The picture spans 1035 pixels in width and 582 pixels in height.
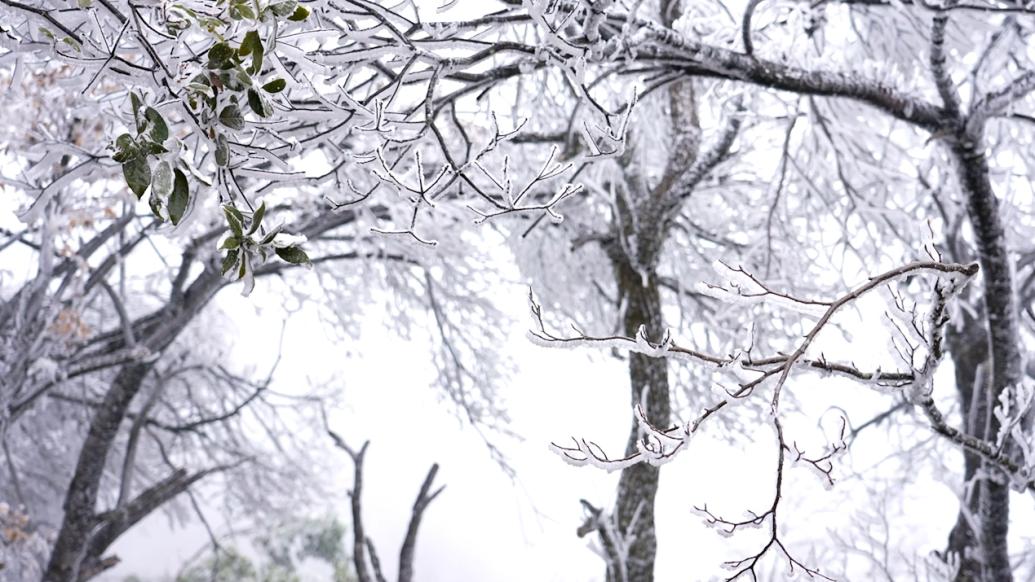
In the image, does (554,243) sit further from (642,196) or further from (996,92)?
(996,92)

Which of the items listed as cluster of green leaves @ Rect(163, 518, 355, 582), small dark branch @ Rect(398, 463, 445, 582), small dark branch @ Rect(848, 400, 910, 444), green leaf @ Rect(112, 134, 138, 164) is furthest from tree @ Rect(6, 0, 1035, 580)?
cluster of green leaves @ Rect(163, 518, 355, 582)

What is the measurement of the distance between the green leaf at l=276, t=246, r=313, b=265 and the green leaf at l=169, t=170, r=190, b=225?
0.28 feet

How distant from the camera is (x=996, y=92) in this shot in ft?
5.70


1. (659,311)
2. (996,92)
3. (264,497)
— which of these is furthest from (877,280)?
(264,497)

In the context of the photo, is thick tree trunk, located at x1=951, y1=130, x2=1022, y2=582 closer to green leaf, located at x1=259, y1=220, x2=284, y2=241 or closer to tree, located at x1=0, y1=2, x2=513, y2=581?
tree, located at x1=0, y1=2, x2=513, y2=581

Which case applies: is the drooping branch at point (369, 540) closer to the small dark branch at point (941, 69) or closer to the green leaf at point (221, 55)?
the small dark branch at point (941, 69)

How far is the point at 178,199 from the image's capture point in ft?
2.21

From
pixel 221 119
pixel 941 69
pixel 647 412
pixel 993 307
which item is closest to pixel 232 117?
pixel 221 119

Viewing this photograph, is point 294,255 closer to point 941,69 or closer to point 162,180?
point 162,180

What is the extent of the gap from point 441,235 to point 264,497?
11.3ft

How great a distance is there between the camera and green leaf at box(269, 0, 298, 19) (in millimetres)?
663

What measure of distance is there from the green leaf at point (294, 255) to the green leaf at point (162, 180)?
0.33ft

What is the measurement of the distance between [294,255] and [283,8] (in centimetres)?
20

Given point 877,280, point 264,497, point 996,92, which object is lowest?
point 877,280
